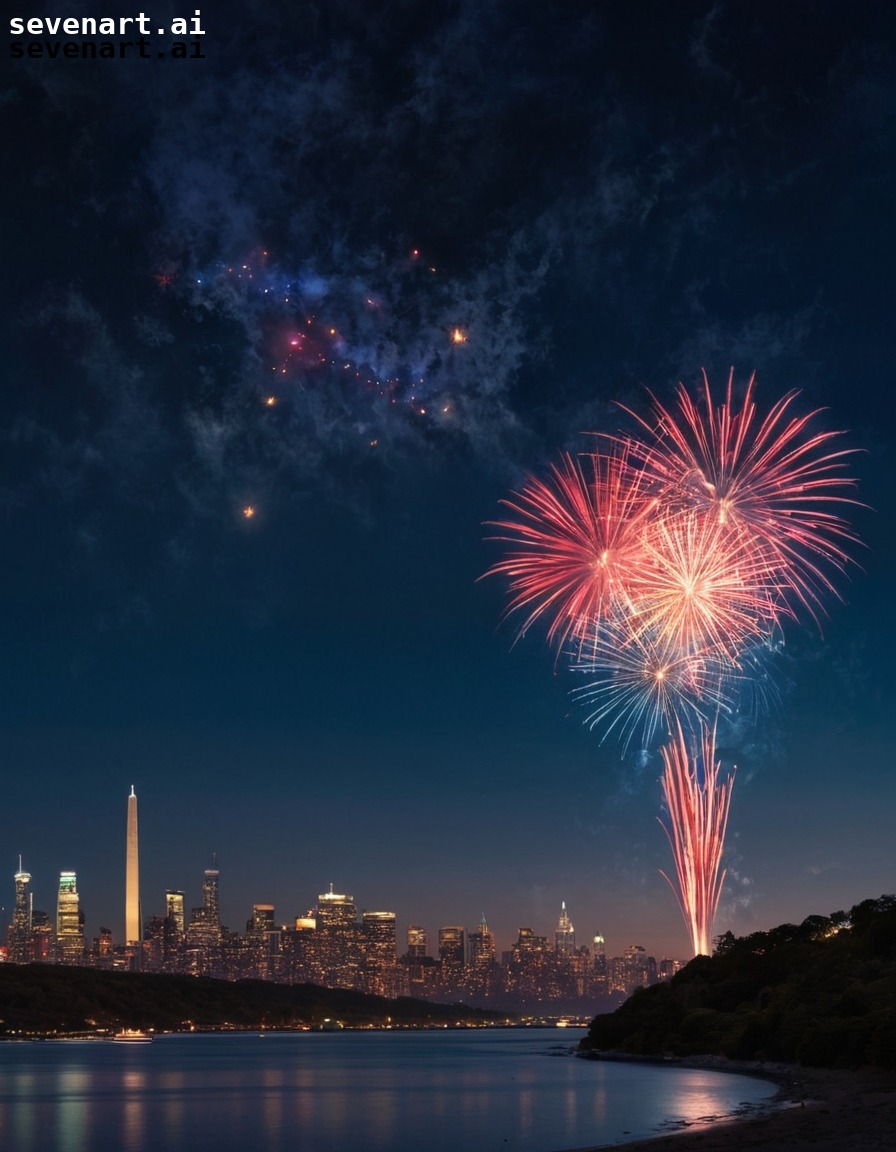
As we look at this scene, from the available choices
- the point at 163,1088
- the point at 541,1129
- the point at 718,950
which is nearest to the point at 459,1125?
the point at 541,1129

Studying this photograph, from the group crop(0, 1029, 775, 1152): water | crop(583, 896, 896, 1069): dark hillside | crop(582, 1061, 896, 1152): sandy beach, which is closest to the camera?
crop(582, 1061, 896, 1152): sandy beach

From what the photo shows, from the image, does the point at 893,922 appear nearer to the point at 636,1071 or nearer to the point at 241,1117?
the point at 636,1071

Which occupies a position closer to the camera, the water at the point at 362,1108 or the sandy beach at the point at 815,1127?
the sandy beach at the point at 815,1127

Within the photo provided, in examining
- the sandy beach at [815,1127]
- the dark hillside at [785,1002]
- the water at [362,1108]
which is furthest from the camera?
the dark hillside at [785,1002]

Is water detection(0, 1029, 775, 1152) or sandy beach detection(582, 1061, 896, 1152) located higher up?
sandy beach detection(582, 1061, 896, 1152)

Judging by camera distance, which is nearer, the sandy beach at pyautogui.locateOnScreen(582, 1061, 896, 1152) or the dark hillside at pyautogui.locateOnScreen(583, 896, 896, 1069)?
the sandy beach at pyautogui.locateOnScreen(582, 1061, 896, 1152)

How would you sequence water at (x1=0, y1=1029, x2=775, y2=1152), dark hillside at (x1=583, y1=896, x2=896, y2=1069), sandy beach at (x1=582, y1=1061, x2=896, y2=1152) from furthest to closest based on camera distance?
dark hillside at (x1=583, y1=896, x2=896, y2=1069) < water at (x1=0, y1=1029, x2=775, y2=1152) < sandy beach at (x1=582, y1=1061, x2=896, y2=1152)

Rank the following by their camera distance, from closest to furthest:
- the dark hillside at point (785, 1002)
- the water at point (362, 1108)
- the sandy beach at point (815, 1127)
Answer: the sandy beach at point (815, 1127)
the water at point (362, 1108)
the dark hillside at point (785, 1002)
